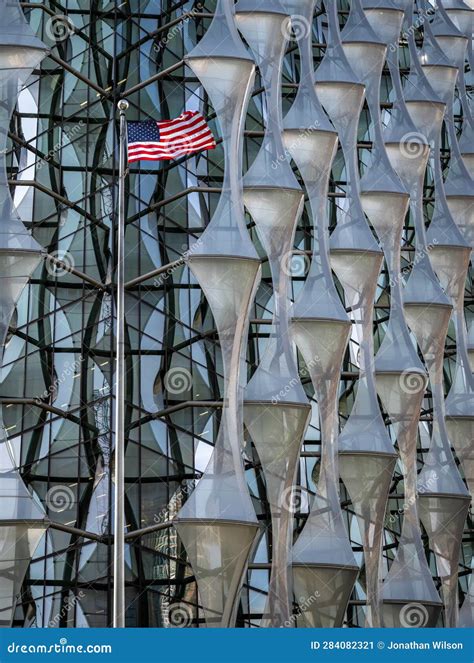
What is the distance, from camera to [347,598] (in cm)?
2358

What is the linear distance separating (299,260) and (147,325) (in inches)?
205

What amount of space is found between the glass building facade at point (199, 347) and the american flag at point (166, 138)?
10.1 feet

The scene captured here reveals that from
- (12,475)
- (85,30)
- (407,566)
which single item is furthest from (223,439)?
(85,30)

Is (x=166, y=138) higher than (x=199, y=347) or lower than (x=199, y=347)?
higher

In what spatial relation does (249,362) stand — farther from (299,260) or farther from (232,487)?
(232,487)

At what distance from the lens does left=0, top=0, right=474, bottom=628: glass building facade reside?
23641 mm

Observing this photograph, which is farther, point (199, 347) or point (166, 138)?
point (199, 347)

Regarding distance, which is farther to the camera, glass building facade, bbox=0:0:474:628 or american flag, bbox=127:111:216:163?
glass building facade, bbox=0:0:474:628

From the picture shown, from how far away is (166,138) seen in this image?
66.7 ft

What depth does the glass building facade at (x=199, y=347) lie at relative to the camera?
2364 centimetres

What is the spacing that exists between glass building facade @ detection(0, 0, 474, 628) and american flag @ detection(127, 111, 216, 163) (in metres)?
3.09

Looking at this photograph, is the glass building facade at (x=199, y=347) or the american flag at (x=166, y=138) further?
the glass building facade at (x=199, y=347)

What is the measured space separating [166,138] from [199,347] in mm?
7833

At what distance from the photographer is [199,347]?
2725 cm
